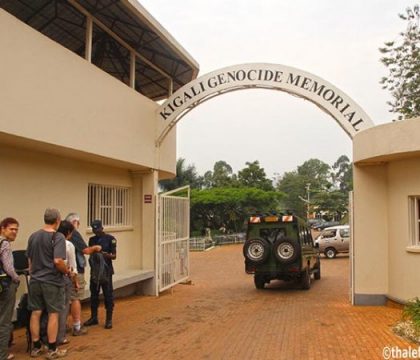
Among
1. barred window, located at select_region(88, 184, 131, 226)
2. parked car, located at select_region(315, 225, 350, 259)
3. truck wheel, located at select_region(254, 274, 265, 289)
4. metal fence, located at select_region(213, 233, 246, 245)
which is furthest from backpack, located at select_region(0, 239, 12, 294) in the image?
metal fence, located at select_region(213, 233, 246, 245)

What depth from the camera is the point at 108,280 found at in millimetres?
7812

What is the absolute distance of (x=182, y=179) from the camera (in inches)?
1785

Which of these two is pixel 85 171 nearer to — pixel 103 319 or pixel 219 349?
pixel 103 319

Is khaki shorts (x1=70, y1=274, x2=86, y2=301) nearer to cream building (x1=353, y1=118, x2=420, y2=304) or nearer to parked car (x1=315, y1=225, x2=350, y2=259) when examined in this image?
cream building (x1=353, y1=118, x2=420, y2=304)

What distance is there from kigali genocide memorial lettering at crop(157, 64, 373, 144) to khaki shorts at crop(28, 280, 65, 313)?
6524 mm

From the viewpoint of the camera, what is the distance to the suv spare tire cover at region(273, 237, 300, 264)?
40.3 ft

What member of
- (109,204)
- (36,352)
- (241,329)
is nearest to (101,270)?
(36,352)

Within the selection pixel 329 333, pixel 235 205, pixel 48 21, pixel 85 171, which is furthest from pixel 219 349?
pixel 235 205

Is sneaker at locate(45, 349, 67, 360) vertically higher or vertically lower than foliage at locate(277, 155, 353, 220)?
lower

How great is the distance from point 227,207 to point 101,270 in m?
34.0

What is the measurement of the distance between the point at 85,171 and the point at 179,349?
16.7 feet

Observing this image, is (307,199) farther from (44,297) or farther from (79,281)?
(44,297)

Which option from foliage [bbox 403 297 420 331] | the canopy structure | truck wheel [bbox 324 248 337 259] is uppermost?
the canopy structure

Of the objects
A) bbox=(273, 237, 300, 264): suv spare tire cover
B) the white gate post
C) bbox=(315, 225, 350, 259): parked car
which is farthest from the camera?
bbox=(315, 225, 350, 259): parked car
